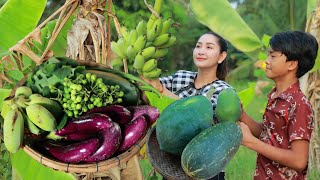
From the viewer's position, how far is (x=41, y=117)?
1.39 m

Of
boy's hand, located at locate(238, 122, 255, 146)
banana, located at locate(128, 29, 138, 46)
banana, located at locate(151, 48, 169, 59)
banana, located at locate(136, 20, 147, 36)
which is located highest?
banana, located at locate(136, 20, 147, 36)

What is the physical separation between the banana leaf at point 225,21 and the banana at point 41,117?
1.53m

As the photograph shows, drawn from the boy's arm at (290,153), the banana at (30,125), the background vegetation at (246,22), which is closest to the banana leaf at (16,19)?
the background vegetation at (246,22)

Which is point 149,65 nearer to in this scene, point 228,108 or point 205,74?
point 205,74

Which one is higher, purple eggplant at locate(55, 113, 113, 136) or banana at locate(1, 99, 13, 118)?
banana at locate(1, 99, 13, 118)

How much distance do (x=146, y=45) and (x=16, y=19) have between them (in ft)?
2.20

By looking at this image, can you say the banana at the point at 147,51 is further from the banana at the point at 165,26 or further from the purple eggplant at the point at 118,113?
the purple eggplant at the point at 118,113

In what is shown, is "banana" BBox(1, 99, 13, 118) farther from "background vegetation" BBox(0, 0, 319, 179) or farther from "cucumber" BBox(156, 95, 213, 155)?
"background vegetation" BBox(0, 0, 319, 179)

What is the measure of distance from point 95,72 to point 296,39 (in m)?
0.75

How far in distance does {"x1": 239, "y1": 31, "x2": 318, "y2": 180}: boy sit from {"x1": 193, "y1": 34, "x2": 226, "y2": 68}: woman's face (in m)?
0.24

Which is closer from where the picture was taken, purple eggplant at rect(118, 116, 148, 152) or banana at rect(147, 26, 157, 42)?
purple eggplant at rect(118, 116, 148, 152)

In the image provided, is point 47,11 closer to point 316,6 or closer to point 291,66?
point 316,6

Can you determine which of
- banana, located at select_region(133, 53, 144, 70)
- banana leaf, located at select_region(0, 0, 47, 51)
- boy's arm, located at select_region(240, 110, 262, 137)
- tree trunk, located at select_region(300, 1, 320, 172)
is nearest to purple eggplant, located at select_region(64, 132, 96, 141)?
banana, located at select_region(133, 53, 144, 70)

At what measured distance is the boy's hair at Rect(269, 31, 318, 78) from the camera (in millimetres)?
1867
